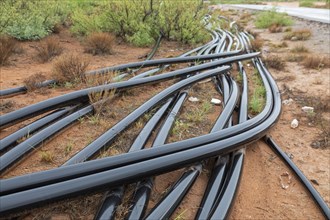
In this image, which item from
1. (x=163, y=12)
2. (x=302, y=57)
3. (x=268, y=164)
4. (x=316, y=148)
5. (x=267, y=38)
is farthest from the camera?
(x=267, y=38)

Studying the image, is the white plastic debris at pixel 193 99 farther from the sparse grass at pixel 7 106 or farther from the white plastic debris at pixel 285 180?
the sparse grass at pixel 7 106

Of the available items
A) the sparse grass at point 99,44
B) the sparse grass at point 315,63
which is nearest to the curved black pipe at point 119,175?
the sparse grass at point 99,44

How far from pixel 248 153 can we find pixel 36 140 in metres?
2.17

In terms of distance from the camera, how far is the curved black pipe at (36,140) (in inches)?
94.1

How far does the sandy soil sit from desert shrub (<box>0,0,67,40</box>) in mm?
1239

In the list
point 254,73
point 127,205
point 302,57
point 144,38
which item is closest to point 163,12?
point 144,38

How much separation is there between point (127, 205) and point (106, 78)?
90.2 inches

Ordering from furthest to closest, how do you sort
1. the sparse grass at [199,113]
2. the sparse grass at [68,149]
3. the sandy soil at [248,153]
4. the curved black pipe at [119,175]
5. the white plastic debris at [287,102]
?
1. the white plastic debris at [287,102]
2. the sparse grass at [199,113]
3. the sparse grass at [68,149]
4. the sandy soil at [248,153]
5. the curved black pipe at [119,175]

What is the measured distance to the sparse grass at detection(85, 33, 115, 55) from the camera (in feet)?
21.3

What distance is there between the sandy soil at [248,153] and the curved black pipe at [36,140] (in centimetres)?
8

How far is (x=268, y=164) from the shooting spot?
3.35 metres

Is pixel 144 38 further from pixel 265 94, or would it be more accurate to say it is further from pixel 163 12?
pixel 265 94

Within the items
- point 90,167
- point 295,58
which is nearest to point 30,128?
point 90,167

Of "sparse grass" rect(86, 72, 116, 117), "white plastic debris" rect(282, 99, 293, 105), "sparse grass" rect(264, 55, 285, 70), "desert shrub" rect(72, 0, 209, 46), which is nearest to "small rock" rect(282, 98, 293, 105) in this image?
"white plastic debris" rect(282, 99, 293, 105)
